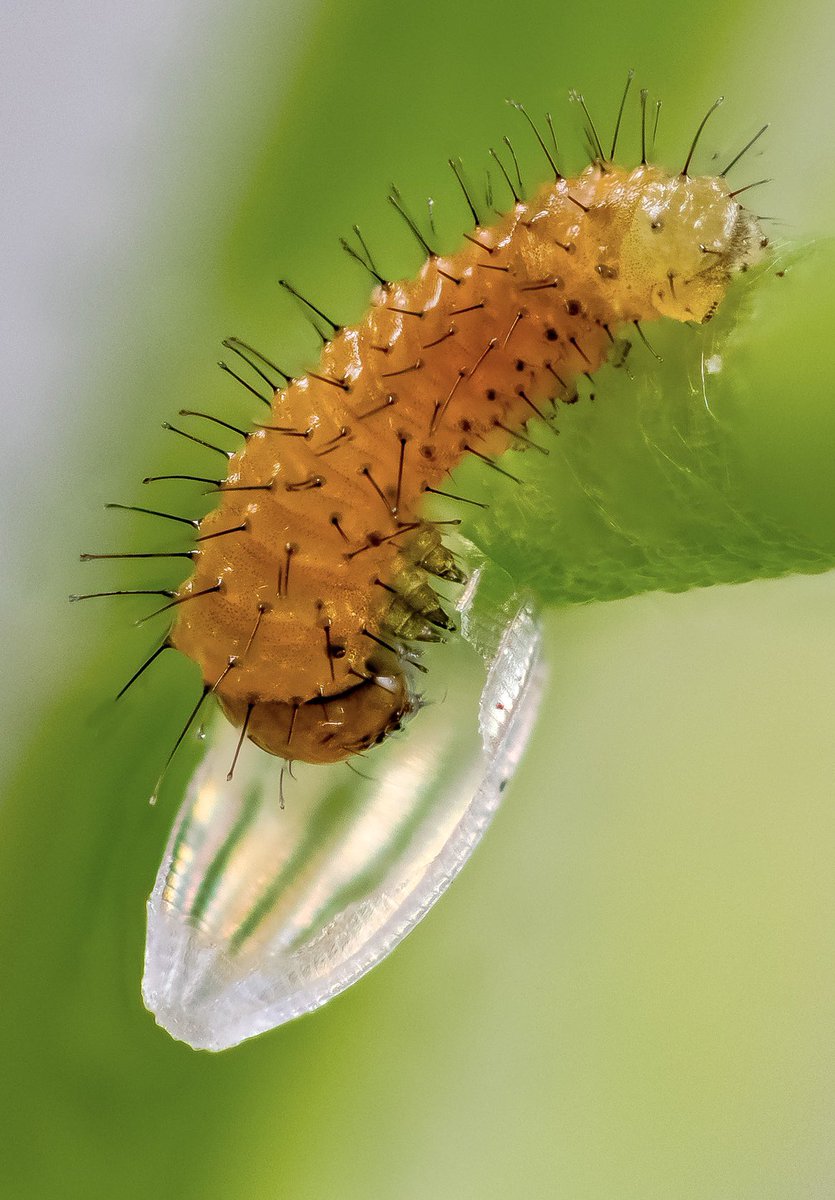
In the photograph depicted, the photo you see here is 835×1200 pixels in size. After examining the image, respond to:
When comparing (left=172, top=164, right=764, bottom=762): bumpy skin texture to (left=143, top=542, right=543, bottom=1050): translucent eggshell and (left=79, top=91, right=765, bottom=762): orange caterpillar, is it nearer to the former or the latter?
(left=79, top=91, right=765, bottom=762): orange caterpillar

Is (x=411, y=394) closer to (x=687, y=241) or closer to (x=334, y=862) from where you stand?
(x=687, y=241)

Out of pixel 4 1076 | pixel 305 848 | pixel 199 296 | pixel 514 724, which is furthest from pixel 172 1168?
pixel 199 296

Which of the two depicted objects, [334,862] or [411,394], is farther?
[334,862]

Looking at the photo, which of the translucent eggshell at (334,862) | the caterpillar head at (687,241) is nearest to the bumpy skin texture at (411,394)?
the caterpillar head at (687,241)

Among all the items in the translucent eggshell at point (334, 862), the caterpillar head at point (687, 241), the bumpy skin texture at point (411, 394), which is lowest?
the translucent eggshell at point (334, 862)

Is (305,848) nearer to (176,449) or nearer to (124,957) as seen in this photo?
(124,957)

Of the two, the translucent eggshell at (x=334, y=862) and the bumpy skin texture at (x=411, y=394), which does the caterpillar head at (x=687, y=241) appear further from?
the translucent eggshell at (x=334, y=862)

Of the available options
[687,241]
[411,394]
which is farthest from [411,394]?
[687,241]

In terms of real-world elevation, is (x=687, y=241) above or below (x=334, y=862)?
above
